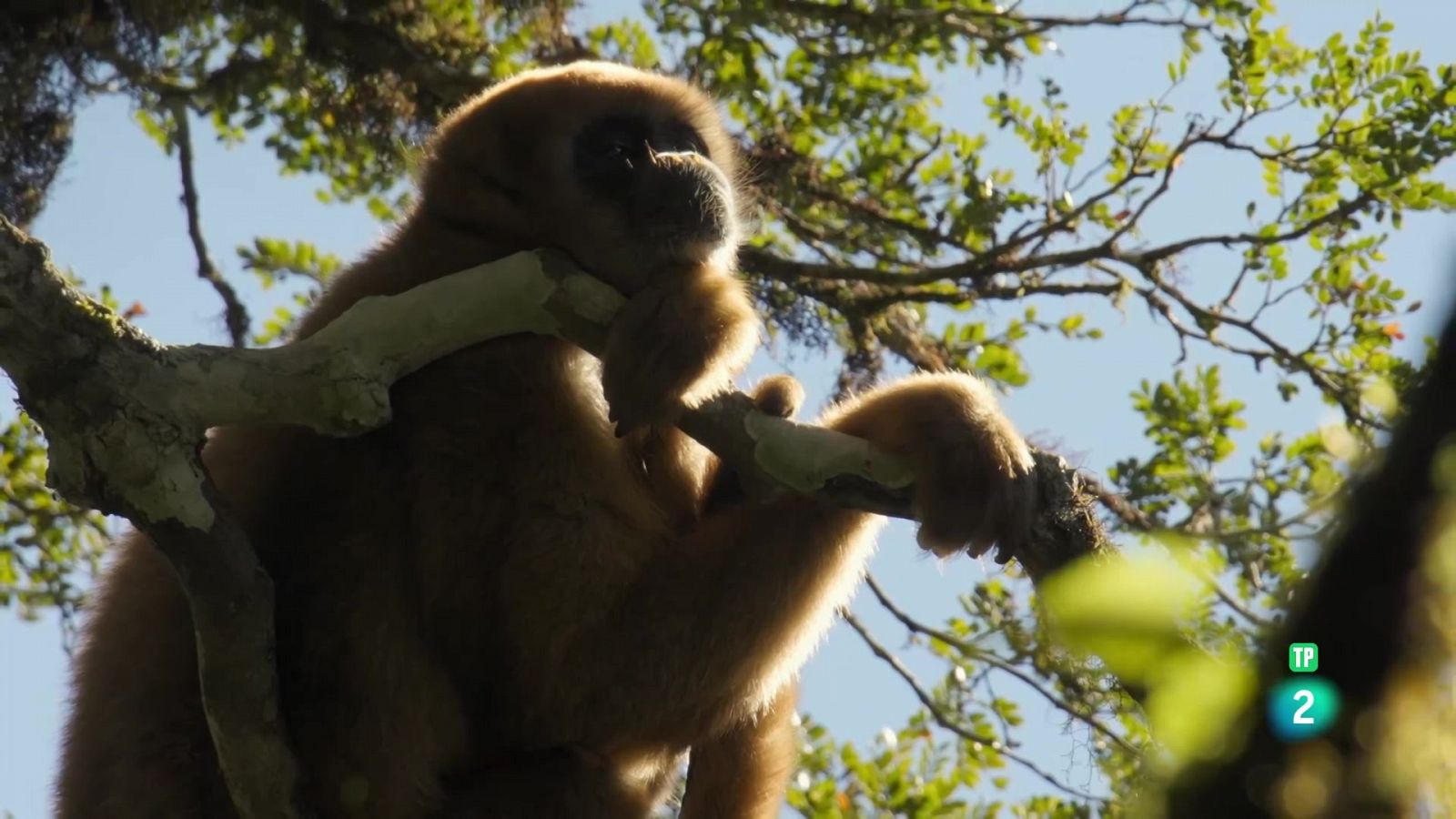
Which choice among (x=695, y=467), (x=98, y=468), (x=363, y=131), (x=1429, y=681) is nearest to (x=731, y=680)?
(x=695, y=467)

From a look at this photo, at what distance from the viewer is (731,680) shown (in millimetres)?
4535

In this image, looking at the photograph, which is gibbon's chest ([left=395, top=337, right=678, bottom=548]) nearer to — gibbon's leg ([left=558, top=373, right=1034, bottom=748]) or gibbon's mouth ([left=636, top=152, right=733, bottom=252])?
gibbon's leg ([left=558, top=373, right=1034, bottom=748])

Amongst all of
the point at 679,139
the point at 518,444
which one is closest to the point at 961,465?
the point at 518,444

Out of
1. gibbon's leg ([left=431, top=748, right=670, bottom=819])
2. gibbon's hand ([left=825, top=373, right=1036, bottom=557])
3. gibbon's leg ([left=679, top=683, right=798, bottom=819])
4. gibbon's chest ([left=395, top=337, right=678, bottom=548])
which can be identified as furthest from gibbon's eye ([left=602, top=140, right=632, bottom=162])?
gibbon's leg ([left=431, top=748, right=670, bottom=819])

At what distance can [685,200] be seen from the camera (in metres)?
5.00

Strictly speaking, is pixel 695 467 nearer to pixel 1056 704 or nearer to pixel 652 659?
pixel 652 659

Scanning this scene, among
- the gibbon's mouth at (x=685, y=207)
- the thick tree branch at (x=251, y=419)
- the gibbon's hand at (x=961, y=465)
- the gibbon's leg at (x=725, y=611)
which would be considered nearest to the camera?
the thick tree branch at (x=251, y=419)

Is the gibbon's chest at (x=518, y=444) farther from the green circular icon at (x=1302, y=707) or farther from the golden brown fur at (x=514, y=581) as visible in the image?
the green circular icon at (x=1302, y=707)

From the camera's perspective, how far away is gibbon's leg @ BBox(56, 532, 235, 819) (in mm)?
4195

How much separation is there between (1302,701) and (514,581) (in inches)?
145

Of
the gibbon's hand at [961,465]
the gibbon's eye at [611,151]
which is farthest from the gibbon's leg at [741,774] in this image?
the gibbon's eye at [611,151]

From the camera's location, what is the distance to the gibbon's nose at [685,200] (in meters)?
4.88

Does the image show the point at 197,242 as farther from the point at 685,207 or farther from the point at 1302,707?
the point at 1302,707

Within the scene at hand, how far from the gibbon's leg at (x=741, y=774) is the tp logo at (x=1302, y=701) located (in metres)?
4.23
